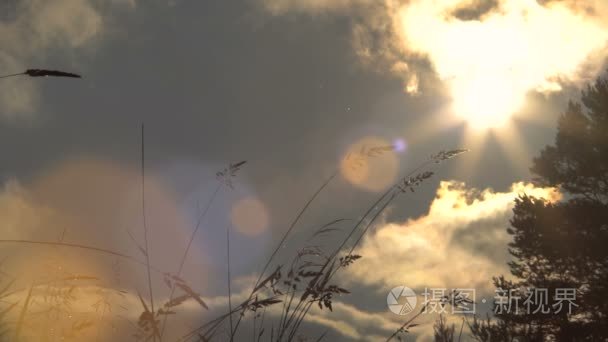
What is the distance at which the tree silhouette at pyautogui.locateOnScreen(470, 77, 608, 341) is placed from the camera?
19.1 meters

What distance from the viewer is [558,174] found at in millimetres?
22000

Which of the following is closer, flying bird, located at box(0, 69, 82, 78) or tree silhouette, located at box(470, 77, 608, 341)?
flying bird, located at box(0, 69, 82, 78)

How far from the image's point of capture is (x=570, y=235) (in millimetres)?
20016

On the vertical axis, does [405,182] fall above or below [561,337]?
below

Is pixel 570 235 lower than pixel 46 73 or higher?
higher

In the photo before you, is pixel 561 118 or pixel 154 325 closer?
pixel 154 325

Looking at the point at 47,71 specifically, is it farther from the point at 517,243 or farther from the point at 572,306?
the point at 517,243

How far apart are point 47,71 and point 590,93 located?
24.6m

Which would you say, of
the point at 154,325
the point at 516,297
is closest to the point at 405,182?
the point at 154,325

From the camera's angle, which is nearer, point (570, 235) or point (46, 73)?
point (46, 73)

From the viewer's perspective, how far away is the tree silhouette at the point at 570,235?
1914 centimetres

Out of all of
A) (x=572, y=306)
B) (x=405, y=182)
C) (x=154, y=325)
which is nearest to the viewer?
(x=154, y=325)

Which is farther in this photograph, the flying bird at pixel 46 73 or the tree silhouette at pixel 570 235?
the tree silhouette at pixel 570 235

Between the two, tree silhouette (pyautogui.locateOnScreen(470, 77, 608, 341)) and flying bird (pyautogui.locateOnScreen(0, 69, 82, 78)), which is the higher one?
tree silhouette (pyautogui.locateOnScreen(470, 77, 608, 341))
